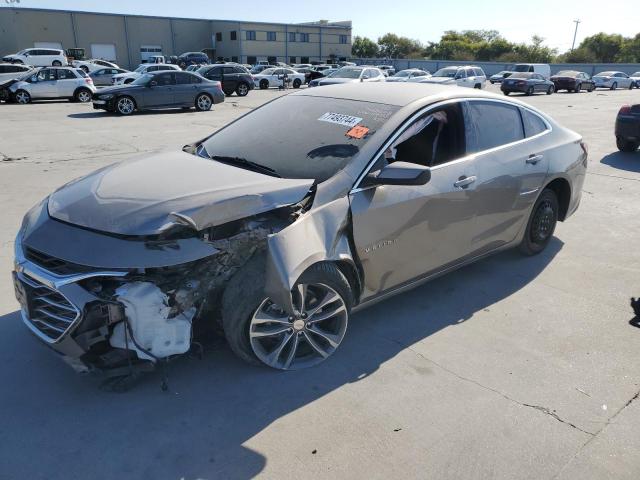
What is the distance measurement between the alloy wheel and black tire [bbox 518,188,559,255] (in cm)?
253

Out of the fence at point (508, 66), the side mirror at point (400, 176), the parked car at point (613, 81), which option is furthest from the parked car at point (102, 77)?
the fence at point (508, 66)

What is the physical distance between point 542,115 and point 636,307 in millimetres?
1961

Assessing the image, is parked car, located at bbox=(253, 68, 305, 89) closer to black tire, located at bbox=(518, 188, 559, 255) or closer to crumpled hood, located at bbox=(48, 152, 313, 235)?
black tire, located at bbox=(518, 188, 559, 255)

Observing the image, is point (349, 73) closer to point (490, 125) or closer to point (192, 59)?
point (490, 125)

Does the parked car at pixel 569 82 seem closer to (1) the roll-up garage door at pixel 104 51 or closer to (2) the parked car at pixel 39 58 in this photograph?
(2) the parked car at pixel 39 58

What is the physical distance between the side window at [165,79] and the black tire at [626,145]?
45.9 ft

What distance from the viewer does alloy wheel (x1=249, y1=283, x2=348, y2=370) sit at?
3.07 metres

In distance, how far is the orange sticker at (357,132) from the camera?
138 inches

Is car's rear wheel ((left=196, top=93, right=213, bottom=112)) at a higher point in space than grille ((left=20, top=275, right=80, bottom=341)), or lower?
lower

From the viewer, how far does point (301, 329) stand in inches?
125

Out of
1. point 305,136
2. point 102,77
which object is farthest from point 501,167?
point 102,77

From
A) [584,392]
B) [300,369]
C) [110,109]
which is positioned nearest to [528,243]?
[584,392]

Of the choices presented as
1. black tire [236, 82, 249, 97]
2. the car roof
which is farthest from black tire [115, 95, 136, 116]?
the car roof

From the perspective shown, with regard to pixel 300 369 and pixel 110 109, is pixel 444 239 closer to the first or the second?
pixel 300 369
